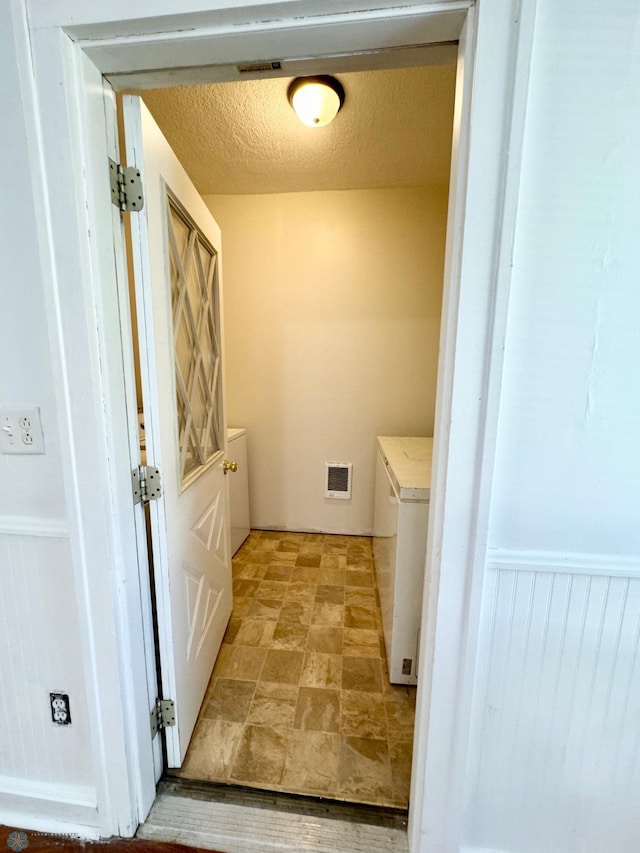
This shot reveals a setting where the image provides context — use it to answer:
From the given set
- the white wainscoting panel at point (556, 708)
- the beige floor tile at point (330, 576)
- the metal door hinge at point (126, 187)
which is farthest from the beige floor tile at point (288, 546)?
the metal door hinge at point (126, 187)

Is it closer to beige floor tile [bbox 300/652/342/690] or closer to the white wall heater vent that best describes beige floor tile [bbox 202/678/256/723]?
beige floor tile [bbox 300/652/342/690]

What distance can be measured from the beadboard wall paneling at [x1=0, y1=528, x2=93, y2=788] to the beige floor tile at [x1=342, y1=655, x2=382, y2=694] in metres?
0.99

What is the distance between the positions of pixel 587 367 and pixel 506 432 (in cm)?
21

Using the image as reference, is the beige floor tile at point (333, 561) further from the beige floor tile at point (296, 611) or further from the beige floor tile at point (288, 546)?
the beige floor tile at point (296, 611)

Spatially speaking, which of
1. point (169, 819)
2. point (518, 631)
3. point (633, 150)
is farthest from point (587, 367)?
point (169, 819)

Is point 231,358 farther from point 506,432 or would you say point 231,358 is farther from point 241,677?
point 506,432

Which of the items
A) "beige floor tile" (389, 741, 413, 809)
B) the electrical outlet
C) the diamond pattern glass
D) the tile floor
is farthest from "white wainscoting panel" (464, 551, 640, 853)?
the electrical outlet

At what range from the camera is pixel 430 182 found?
2.35m

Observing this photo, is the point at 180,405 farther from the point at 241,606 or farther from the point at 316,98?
the point at 316,98

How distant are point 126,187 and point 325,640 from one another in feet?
6.70

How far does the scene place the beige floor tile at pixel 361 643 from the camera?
1.64 metres

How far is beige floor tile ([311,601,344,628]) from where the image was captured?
183cm

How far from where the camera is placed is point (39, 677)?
951 mm

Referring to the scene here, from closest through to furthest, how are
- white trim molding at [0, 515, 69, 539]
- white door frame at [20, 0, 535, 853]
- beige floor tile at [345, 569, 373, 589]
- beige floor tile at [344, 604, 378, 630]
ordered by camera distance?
white door frame at [20, 0, 535, 853]
white trim molding at [0, 515, 69, 539]
beige floor tile at [344, 604, 378, 630]
beige floor tile at [345, 569, 373, 589]
